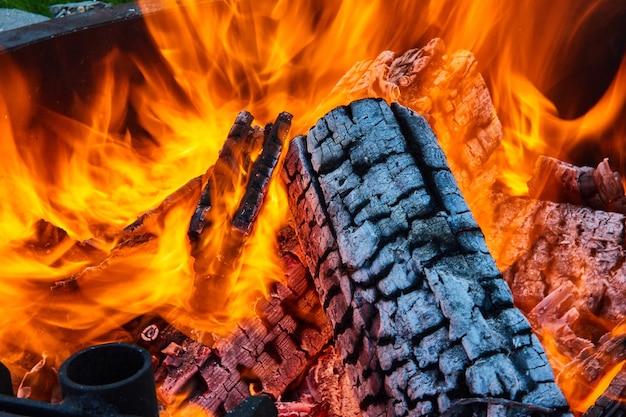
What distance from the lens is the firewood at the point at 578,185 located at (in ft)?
11.6

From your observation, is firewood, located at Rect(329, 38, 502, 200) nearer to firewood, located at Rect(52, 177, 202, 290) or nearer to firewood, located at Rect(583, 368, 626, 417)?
firewood, located at Rect(52, 177, 202, 290)

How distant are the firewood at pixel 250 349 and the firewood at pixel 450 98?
97cm

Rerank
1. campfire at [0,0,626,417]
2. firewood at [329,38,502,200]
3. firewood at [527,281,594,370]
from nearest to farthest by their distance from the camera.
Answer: campfire at [0,0,626,417], firewood at [527,281,594,370], firewood at [329,38,502,200]

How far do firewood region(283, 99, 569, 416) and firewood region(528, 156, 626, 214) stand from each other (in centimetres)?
138

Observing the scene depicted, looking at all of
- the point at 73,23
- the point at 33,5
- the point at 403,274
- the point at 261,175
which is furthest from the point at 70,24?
the point at 33,5

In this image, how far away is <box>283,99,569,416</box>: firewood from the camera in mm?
2027

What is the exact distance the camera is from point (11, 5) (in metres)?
5.57

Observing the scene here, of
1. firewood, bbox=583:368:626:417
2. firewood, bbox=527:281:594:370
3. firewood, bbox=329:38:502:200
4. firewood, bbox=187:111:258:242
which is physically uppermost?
firewood, bbox=329:38:502:200

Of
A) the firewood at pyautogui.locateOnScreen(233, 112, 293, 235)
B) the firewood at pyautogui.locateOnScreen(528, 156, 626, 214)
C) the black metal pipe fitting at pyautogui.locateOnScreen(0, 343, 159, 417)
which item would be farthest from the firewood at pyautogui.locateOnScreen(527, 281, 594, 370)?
the black metal pipe fitting at pyautogui.locateOnScreen(0, 343, 159, 417)

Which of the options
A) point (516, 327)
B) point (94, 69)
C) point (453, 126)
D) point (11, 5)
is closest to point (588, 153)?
point (453, 126)

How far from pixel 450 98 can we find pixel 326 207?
125cm

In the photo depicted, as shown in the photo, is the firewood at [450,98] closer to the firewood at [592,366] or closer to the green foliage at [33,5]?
the firewood at [592,366]

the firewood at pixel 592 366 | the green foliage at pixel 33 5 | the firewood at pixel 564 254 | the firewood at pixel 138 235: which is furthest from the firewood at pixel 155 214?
the green foliage at pixel 33 5

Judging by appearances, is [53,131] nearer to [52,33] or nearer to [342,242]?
[52,33]
